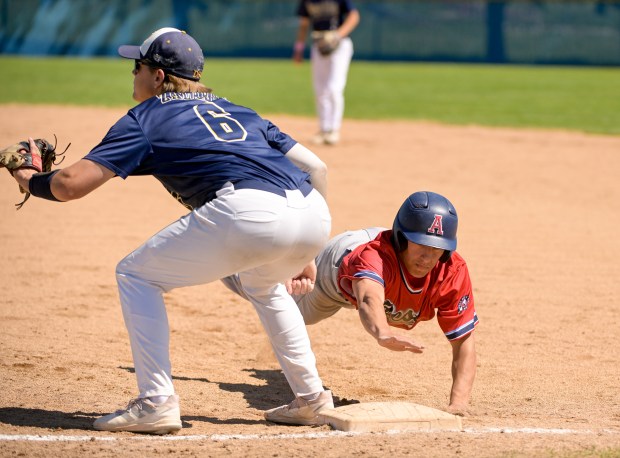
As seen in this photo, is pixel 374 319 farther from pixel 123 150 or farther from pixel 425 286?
pixel 123 150

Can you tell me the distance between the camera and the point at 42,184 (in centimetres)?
412

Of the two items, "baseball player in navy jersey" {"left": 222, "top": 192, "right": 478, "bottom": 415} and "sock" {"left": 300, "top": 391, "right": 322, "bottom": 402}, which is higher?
"baseball player in navy jersey" {"left": 222, "top": 192, "right": 478, "bottom": 415}

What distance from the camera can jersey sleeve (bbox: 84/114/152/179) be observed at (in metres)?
4.01

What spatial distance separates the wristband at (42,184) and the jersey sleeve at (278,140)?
3.14 feet

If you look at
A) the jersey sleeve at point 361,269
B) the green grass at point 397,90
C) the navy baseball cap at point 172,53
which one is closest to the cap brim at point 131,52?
the navy baseball cap at point 172,53

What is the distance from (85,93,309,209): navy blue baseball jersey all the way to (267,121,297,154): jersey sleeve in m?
0.10

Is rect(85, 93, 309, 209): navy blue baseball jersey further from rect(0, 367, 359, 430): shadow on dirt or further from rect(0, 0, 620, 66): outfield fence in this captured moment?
rect(0, 0, 620, 66): outfield fence

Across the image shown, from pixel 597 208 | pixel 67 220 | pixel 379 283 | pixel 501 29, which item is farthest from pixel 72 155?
pixel 501 29

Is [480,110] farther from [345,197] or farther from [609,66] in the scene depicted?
[609,66]

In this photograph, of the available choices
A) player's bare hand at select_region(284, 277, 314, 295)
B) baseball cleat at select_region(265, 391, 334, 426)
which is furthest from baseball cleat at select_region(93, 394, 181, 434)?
player's bare hand at select_region(284, 277, 314, 295)

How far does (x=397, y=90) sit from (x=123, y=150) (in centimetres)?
2085

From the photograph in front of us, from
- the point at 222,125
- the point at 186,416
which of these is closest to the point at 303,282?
the point at 186,416

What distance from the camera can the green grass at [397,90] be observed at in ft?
61.9

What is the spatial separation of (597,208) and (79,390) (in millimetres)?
7001
